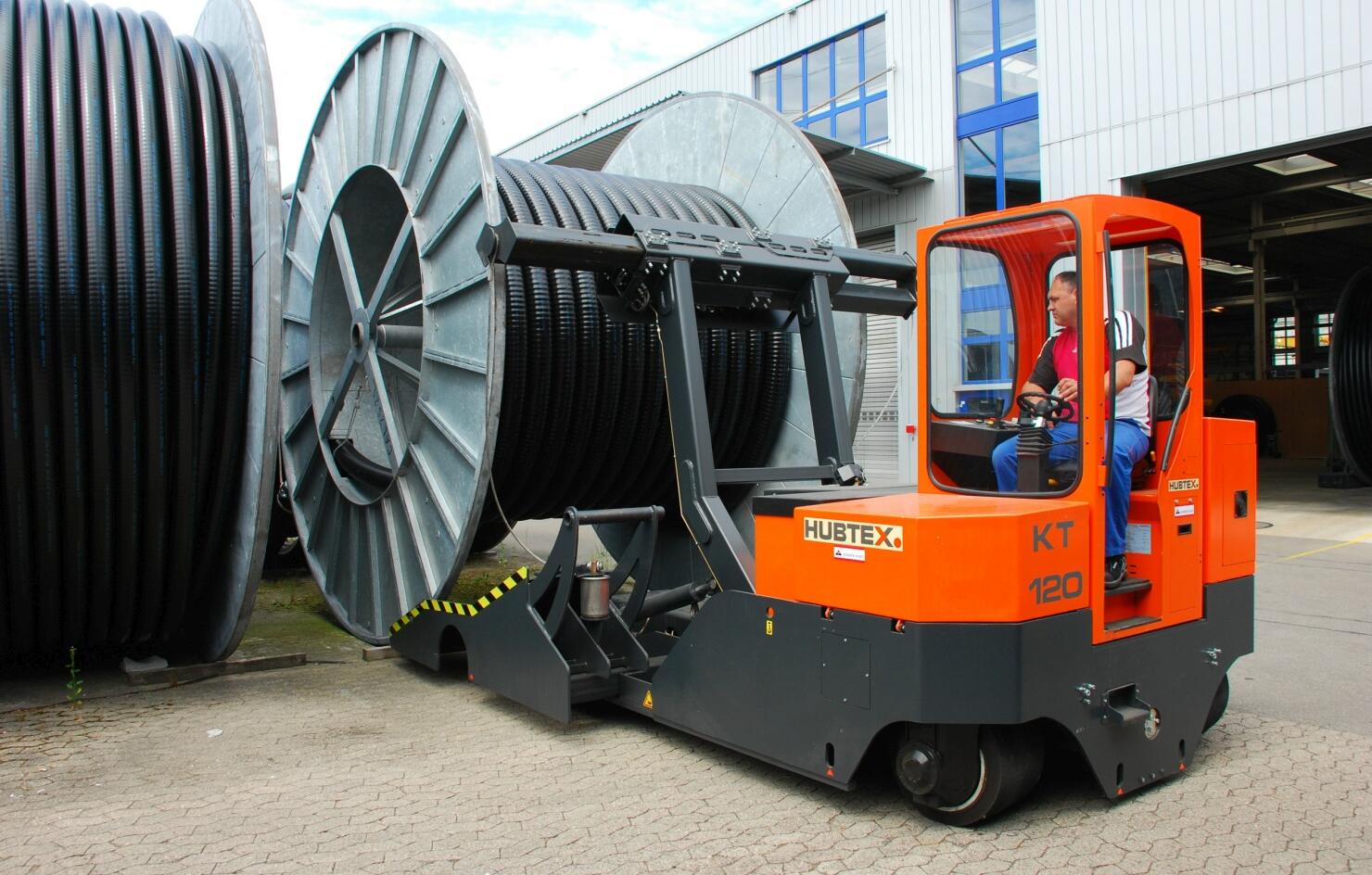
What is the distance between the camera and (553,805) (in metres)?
3.66

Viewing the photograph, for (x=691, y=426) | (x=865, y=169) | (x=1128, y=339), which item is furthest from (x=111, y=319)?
(x=865, y=169)

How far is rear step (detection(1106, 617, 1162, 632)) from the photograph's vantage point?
3.60 metres

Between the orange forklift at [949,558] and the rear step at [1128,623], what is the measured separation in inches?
0.5

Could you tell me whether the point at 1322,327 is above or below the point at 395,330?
above

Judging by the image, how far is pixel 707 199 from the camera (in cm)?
692

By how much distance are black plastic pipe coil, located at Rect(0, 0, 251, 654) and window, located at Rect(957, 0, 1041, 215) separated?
1128 cm

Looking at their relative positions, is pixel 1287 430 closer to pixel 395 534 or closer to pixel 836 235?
pixel 836 235

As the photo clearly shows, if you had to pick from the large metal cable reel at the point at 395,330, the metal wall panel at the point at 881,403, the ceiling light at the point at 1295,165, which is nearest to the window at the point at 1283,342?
the ceiling light at the point at 1295,165

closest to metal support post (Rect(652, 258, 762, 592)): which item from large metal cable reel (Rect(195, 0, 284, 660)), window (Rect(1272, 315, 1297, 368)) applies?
large metal cable reel (Rect(195, 0, 284, 660))

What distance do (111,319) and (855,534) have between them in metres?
3.33

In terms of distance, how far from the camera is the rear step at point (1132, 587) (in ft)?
11.9

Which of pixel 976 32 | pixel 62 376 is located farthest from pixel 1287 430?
pixel 62 376

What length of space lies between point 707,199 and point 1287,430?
2322 centimetres

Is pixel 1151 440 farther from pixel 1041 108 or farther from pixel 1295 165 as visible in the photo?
pixel 1295 165
